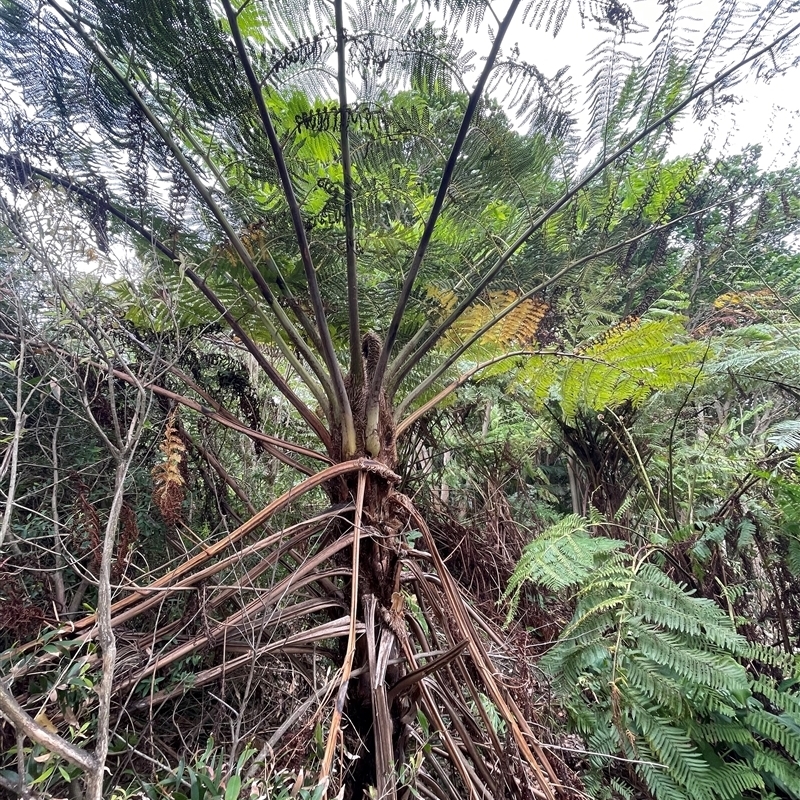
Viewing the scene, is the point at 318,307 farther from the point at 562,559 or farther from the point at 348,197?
the point at 562,559

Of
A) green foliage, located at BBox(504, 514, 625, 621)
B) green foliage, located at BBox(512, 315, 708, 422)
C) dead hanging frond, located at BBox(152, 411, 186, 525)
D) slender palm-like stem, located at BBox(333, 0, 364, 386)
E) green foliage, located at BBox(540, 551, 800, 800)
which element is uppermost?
slender palm-like stem, located at BBox(333, 0, 364, 386)

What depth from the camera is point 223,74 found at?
119cm

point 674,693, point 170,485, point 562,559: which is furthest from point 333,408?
point 674,693

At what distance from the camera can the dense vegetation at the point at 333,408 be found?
943mm

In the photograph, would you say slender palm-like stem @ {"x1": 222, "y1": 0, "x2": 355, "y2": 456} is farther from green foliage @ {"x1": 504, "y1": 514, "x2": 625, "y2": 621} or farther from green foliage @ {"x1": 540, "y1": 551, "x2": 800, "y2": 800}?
green foliage @ {"x1": 540, "y1": 551, "x2": 800, "y2": 800}

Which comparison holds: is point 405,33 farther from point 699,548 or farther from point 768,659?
point 768,659

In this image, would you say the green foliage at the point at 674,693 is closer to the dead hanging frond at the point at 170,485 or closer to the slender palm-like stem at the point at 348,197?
the slender palm-like stem at the point at 348,197

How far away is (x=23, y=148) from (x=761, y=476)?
2.31 metres

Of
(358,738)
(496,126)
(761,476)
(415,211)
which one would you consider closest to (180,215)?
(415,211)

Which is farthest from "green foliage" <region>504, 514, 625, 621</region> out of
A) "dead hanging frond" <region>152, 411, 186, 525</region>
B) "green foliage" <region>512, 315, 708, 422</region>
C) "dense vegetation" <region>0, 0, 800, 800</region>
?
"dead hanging frond" <region>152, 411, 186, 525</region>

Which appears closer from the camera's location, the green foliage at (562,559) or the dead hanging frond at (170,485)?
A: the dead hanging frond at (170,485)

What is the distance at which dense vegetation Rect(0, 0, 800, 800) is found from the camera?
0.94 metres

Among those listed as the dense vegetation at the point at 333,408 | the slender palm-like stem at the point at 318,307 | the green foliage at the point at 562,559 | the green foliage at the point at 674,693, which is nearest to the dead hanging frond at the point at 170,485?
the dense vegetation at the point at 333,408

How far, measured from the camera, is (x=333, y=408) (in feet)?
4.28
